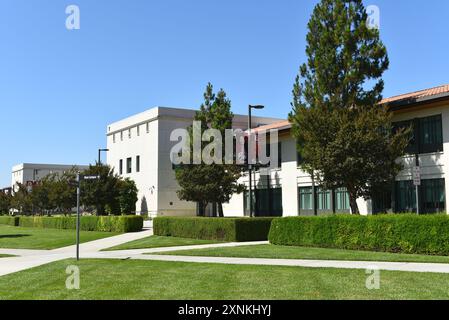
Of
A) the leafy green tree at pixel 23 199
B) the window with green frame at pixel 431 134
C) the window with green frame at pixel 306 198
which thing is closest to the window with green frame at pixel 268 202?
the window with green frame at pixel 306 198

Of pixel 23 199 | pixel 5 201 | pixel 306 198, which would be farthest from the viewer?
pixel 5 201

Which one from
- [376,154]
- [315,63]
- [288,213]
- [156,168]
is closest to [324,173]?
[376,154]

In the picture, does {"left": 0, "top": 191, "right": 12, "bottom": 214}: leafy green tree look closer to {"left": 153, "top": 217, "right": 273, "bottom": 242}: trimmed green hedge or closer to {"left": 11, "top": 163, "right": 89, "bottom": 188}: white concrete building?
{"left": 11, "top": 163, "right": 89, "bottom": 188}: white concrete building

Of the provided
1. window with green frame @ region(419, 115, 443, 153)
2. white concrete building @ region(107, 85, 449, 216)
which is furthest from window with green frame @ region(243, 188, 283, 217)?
window with green frame @ region(419, 115, 443, 153)

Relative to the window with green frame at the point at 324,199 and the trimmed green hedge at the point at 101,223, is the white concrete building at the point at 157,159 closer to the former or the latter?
the trimmed green hedge at the point at 101,223

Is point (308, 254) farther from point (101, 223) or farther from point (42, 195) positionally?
point (42, 195)

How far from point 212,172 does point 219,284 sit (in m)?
23.4

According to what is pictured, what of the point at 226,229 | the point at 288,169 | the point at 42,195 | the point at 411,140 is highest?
the point at 411,140

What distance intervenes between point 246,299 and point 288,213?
87.0 ft

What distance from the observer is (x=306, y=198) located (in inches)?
1326

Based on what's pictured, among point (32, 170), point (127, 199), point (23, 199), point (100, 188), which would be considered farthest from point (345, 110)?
point (32, 170)

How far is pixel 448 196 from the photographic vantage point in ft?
80.2

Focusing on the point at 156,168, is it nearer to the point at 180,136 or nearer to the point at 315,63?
the point at 180,136

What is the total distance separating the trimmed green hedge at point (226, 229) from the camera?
24484 millimetres
